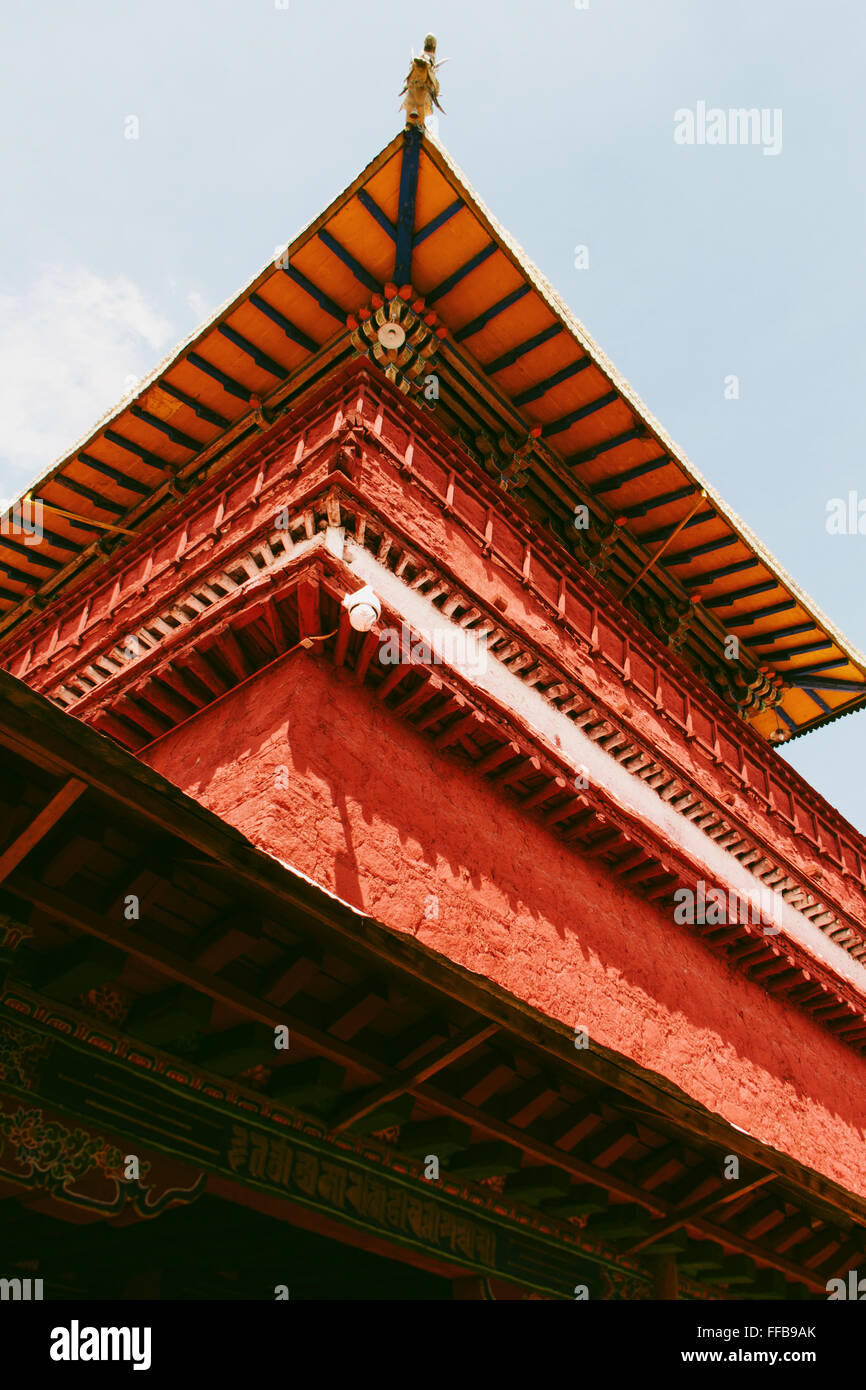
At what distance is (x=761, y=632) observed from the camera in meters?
13.0

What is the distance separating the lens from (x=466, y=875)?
650 centimetres

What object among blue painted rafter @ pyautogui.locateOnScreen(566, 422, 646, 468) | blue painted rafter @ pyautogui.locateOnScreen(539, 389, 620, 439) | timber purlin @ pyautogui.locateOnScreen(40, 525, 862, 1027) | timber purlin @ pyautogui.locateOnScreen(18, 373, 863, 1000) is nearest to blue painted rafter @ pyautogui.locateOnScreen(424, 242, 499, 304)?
blue painted rafter @ pyautogui.locateOnScreen(539, 389, 620, 439)

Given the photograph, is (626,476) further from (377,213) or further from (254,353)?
(254,353)

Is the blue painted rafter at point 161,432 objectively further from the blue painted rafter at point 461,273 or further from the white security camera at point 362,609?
the white security camera at point 362,609

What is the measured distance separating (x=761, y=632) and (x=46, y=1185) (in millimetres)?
11436

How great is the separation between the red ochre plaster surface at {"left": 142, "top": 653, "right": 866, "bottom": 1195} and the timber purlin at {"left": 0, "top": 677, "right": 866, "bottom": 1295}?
174 cm

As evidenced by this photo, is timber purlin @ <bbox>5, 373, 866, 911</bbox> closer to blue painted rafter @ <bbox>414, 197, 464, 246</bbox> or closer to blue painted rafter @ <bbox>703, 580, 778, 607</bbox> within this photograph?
blue painted rafter @ <bbox>414, 197, 464, 246</bbox>

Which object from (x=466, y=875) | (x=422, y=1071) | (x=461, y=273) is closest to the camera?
(x=422, y=1071)

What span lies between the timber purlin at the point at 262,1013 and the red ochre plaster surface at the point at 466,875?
1.74m

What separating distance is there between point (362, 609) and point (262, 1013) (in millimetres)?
3149

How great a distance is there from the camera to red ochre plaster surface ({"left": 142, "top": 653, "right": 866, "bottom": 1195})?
5777 mm

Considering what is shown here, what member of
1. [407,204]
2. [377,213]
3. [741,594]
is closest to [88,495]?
[377,213]

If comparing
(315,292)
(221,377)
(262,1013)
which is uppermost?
(315,292)

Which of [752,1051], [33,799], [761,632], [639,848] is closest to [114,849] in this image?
[33,799]
